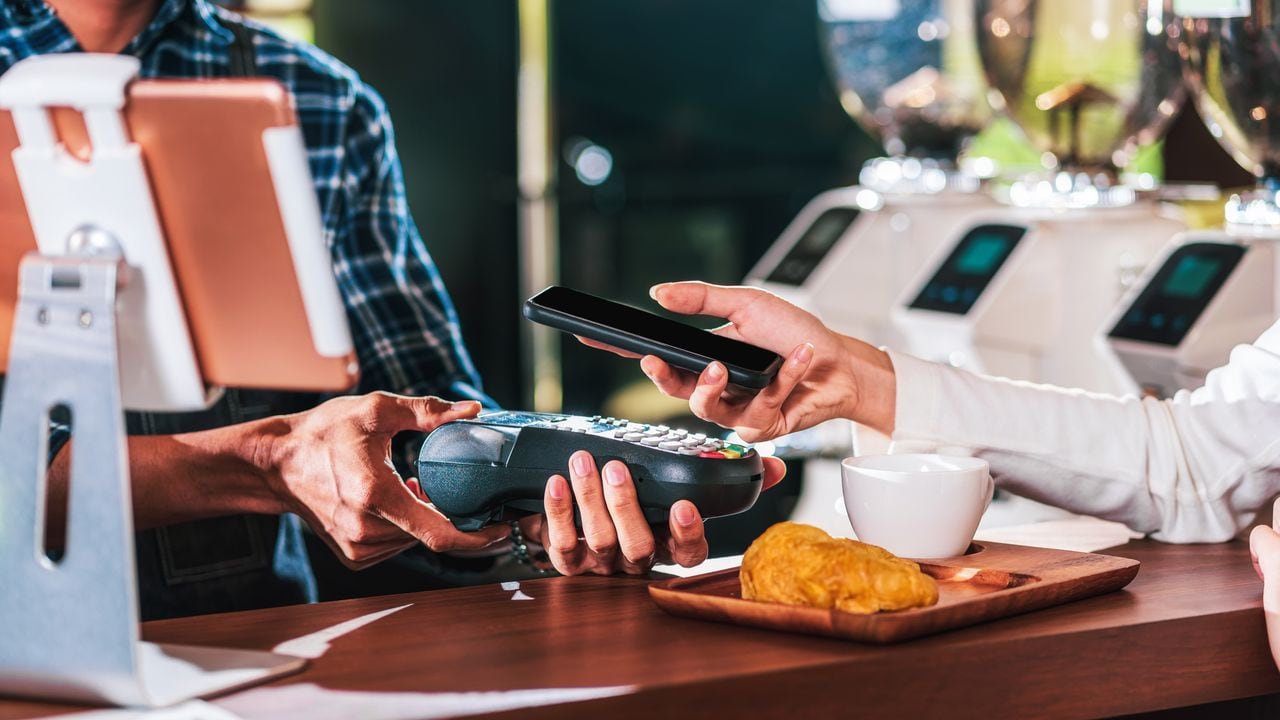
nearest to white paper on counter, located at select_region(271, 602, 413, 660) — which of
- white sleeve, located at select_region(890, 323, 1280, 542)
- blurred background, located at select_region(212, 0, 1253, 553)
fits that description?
white sleeve, located at select_region(890, 323, 1280, 542)

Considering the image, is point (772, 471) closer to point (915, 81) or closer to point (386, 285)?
point (386, 285)

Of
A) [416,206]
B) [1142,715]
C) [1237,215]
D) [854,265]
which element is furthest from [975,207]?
[416,206]

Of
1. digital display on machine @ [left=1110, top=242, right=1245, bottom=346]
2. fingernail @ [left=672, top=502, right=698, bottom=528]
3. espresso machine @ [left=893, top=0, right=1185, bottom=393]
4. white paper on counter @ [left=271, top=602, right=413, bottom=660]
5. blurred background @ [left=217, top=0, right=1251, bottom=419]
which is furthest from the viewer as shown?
blurred background @ [left=217, top=0, right=1251, bottom=419]

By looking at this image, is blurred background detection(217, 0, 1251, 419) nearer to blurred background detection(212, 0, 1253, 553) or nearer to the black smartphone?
blurred background detection(212, 0, 1253, 553)

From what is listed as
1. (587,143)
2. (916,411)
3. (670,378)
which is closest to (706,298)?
(670,378)

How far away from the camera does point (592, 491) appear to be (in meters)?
0.92

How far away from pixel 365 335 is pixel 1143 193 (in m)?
0.97

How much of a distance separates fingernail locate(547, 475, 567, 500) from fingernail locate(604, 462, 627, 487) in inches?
1.5

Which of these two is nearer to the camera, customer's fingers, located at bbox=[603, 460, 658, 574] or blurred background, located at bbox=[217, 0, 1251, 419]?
customer's fingers, located at bbox=[603, 460, 658, 574]

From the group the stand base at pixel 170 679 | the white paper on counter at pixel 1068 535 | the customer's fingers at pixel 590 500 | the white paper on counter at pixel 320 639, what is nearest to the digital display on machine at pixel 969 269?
the white paper on counter at pixel 1068 535

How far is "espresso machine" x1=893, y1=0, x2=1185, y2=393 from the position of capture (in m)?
1.68

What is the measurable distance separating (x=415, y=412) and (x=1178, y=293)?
0.89m

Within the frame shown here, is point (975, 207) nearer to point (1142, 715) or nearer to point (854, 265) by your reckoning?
point (854, 265)

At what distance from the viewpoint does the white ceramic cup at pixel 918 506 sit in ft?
3.01
